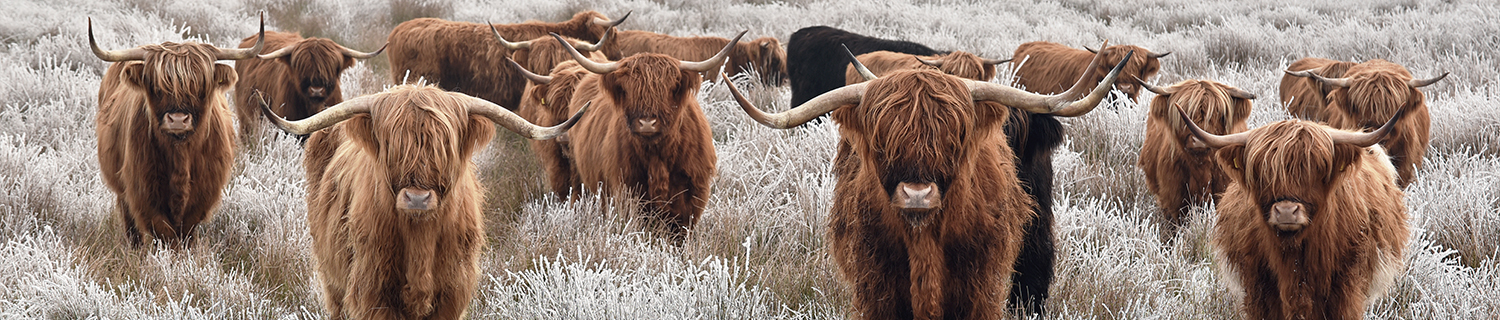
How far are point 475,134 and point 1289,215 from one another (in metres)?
2.93

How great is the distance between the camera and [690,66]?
6098 mm

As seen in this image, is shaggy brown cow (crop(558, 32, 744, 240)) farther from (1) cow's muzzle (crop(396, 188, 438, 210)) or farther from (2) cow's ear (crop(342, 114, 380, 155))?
(1) cow's muzzle (crop(396, 188, 438, 210))

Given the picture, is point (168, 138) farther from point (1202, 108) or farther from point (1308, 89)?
point (1308, 89)

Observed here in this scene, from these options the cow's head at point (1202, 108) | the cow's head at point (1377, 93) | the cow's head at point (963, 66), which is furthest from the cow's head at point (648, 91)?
the cow's head at point (1377, 93)

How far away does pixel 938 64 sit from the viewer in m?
8.34

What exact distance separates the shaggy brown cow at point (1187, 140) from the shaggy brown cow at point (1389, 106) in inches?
36.3

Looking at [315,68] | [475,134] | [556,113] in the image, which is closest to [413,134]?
[475,134]

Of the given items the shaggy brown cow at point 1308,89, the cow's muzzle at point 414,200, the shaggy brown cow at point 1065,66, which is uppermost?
the cow's muzzle at point 414,200

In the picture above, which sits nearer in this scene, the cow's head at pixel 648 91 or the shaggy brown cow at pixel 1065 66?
the cow's head at pixel 648 91

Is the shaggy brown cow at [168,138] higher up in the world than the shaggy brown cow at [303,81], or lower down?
higher up

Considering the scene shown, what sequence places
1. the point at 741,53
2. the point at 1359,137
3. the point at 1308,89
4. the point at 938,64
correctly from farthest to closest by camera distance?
the point at 741,53
the point at 938,64
the point at 1308,89
the point at 1359,137

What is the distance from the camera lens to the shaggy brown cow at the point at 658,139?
574 cm

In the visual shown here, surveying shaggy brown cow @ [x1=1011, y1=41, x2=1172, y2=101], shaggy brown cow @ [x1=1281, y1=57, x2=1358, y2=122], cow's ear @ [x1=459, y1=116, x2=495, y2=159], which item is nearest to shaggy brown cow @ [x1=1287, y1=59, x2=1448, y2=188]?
shaggy brown cow @ [x1=1281, y1=57, x2=1358, y2=122]

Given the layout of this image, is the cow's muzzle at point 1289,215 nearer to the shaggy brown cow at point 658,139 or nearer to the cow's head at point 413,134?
the cow's head at point 413,134
